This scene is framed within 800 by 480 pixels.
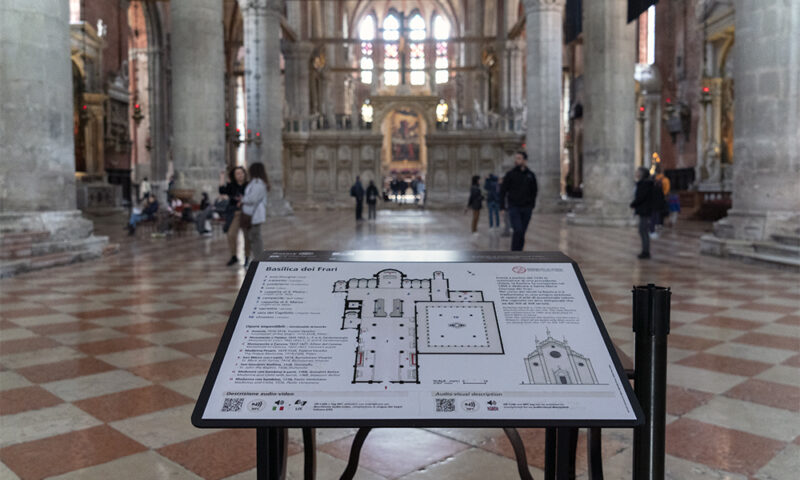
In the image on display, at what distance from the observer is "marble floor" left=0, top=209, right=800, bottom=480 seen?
3.18 meters

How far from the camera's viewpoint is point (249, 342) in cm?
207

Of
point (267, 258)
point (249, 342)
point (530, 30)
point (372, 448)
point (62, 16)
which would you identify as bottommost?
point (372, 448)

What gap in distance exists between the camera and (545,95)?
25219mm

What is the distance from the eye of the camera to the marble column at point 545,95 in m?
24.9

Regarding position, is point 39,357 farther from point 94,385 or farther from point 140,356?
point 94,385

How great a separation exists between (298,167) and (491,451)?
31.8m

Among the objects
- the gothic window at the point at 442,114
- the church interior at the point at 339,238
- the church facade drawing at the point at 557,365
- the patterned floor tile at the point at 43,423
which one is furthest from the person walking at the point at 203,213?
the gothic window at the point at 442,114

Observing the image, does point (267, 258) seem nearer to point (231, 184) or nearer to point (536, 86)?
point (231, 184)

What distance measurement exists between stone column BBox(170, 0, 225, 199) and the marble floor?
7724 millimetres

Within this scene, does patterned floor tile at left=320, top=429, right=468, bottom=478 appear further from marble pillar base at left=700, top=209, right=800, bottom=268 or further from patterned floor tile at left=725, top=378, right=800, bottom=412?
marble pillar base at left=700, top=209, right=800, bottom=268

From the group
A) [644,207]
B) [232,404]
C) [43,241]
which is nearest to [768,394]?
[232,404]

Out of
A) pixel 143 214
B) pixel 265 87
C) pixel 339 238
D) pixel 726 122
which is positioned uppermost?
pixel 265 87

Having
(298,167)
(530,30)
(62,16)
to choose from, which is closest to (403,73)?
(298,167)

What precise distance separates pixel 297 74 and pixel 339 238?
25.5 meters
